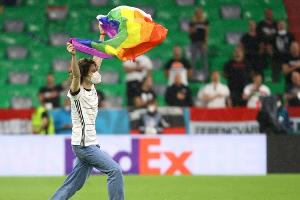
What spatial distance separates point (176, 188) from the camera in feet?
52.2

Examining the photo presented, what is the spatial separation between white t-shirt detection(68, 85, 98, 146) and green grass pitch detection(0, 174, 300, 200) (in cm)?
348

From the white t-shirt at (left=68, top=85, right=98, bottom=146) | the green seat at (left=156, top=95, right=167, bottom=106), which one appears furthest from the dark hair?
the green seat at (left=156, top=95, right=167, bottom=106)

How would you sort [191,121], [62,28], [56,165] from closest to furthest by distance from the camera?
[56,165] → [191,121] → [62,28]

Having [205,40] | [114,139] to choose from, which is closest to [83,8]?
[205,40]

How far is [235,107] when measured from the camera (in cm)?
2030

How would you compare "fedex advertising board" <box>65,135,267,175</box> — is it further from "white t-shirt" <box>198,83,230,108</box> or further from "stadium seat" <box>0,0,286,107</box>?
"stadium seat" <box>0,0,286,107</box>

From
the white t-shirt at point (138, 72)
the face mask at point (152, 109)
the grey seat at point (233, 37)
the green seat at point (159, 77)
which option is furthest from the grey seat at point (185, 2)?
the face mask at point (152, 109)

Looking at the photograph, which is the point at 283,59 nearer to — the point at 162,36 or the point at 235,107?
the point at 235,107

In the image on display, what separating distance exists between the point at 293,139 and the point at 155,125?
297 centimetres

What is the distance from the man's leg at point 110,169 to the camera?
10.7m

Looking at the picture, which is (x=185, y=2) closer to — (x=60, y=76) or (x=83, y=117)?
(x=60, y=76)

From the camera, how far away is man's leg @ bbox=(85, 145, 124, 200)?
10727mm

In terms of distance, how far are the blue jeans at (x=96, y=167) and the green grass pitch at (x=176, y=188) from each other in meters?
3.16

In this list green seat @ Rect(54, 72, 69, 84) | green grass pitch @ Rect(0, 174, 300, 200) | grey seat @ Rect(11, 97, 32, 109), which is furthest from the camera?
green seat @ Rect(54, 72, 69, 84)
